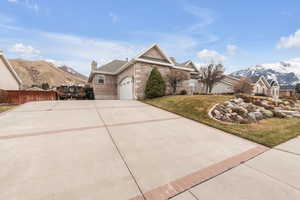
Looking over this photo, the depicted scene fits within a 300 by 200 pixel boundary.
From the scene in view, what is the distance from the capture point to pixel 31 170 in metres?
2.39

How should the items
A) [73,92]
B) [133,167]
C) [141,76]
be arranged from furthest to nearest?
[73,92]
[141,76]
[133,167]

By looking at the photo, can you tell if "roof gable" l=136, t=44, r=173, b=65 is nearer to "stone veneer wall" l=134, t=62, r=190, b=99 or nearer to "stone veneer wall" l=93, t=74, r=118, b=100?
"stone veneer wall" l=134, t=62, r=190, b=99

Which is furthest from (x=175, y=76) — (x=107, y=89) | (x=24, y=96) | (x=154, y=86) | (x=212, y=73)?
(x=24, y=96)

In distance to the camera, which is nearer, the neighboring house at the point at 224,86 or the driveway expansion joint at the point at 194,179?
the driveway expansion joint at the point at 194,179

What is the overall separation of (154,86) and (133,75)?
281 centimetres

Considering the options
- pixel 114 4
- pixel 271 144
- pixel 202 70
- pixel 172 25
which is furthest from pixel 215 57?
pixel 271 144

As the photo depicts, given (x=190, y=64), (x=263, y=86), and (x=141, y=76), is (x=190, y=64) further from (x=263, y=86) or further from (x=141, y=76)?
(x=263, y=86)

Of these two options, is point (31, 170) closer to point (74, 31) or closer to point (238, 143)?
point (238, 143)

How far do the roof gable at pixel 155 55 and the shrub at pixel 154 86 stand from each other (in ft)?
6.67

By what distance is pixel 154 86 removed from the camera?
1345cm

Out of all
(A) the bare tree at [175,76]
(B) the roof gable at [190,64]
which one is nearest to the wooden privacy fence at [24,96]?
(A) the bare tree at [175,76]

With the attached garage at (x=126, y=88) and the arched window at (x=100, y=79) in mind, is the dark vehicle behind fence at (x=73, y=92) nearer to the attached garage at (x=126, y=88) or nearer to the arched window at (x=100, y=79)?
the arched window at (x=100, y=79)

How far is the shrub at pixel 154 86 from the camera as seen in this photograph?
Answer: 13453mm

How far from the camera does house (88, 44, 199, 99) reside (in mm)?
14148
